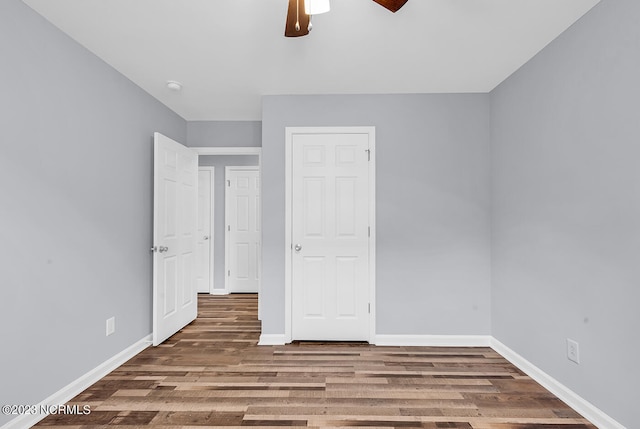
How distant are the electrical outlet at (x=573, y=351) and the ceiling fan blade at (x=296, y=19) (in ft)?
8.26

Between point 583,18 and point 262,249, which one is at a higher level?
point 583,18

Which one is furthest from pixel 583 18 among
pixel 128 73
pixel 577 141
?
pixel 128 73

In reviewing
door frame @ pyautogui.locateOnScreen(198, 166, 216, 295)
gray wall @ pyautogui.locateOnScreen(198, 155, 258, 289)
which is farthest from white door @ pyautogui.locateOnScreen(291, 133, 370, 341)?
door frame @ pyautogui.locateOnScreen(198, 166, 216, 295)

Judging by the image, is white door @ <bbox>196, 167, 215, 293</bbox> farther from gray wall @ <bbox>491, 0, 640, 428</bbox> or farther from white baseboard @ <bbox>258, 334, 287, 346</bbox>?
gray wall @ <bbox>491, 0, 640, 428</bbox>

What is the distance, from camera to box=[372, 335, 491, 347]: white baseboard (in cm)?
334

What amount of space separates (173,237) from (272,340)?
1.48 m

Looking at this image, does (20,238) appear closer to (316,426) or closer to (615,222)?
(316,426)

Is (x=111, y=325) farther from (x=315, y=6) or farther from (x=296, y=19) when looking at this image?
(x=315, y=6)

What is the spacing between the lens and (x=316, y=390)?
2.47m

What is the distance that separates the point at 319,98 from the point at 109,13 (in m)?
1.82

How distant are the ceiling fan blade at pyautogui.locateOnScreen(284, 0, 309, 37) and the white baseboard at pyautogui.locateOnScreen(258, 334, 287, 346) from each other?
2626mm

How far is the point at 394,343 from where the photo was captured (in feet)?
11.0

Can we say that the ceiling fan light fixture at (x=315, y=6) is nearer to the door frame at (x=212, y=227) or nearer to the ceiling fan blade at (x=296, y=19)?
the ceiling fan blade at (x=296, y=19)

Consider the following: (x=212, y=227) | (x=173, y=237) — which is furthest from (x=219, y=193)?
(x=173, y=237)
